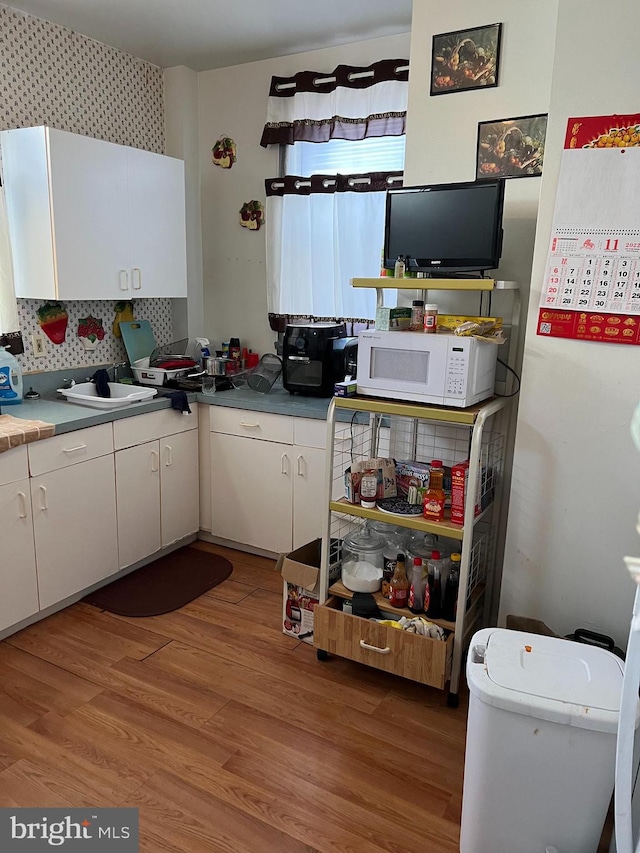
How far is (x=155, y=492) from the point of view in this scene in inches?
125

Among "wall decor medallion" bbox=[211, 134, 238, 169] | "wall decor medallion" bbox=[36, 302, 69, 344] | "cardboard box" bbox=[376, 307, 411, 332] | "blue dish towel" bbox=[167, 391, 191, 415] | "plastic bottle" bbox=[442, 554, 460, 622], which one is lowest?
"plastic bottle" bbox=[442, 554, 460, 622]

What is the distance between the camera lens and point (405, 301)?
2.57m

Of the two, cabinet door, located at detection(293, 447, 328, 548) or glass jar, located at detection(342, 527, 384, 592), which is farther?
cabinet door, located at detection(293, 447, 328, 548)

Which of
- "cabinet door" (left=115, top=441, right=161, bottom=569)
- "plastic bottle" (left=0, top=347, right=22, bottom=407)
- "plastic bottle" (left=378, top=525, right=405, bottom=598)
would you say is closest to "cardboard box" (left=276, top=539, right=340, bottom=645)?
"plastic bottle" (left=378, top=525, right=405, bottom=598)

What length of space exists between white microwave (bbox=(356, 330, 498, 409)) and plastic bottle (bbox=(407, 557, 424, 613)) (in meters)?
0.62

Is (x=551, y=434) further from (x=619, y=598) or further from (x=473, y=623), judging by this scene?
(x=473, y=623)

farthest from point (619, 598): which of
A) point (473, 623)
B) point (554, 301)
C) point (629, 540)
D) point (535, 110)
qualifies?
point (535, 110)

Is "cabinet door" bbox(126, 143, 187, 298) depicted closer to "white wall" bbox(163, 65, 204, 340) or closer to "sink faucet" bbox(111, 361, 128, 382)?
"white wall" bbox(163, 65, 204, 340)

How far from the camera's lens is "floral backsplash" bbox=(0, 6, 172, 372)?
9.38 ft

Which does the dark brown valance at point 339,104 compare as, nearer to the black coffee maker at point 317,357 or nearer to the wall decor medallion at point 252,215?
the wall decor medallion at point 252,215

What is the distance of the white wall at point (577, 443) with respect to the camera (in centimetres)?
185

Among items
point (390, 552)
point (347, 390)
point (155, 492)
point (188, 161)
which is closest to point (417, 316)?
point (347, 390)

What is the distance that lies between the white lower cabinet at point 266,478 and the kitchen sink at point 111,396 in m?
0.40

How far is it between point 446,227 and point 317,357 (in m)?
1.12
